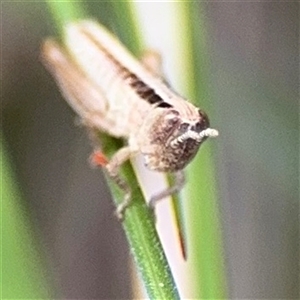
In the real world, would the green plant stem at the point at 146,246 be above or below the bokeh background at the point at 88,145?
below

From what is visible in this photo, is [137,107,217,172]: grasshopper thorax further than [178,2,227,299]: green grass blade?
No

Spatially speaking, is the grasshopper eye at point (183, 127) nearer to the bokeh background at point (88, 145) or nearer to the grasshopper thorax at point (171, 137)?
the grasshopper thorax at point (171, 137)

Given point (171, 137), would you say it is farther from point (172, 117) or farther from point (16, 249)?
point (16, 249)

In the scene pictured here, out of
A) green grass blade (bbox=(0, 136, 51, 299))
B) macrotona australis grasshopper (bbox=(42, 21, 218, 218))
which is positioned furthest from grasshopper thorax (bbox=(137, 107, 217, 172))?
green grass blade (bbox=(0, 136, 51, 299))

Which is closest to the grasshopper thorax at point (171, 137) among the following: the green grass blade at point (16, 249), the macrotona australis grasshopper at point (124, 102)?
the macrotona australis grasshopper at point (124, 102)

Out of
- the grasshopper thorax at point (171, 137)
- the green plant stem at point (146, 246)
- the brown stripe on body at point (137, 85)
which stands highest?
the brown stripe on body at point (137, 85)

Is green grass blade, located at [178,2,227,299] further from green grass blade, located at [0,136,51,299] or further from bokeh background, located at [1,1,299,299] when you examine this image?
green grass blade, located at [0,136,51,299]

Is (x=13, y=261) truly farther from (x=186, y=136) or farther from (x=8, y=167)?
(x=186, y=136)
